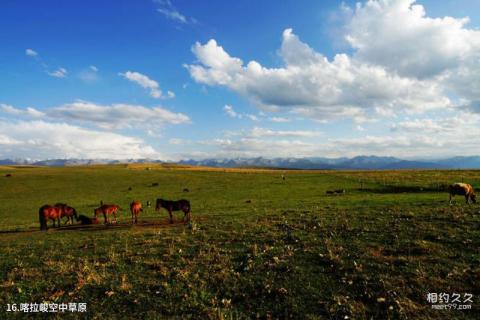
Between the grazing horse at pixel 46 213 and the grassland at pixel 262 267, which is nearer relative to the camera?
the grassland at pixel 262 267

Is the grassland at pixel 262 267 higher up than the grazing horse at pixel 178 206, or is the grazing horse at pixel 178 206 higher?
the grazing horse at pixel 178 206

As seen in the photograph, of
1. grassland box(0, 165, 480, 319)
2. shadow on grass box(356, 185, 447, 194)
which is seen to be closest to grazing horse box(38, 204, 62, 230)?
grassland box(0, 165, 480, 319)

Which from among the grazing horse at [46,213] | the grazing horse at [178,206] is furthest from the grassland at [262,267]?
the grazing horse at [178,206]

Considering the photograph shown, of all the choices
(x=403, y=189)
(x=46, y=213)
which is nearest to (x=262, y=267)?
(x=46, y=213)

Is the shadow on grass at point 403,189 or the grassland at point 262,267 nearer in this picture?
the grassland at point 262,267

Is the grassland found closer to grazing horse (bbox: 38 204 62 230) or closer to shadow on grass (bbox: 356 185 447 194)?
grazing horse (bbox: 38 204 62 230)

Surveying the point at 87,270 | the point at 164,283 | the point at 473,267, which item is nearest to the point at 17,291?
the point at 87,270

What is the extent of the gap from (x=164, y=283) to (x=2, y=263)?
396 inches

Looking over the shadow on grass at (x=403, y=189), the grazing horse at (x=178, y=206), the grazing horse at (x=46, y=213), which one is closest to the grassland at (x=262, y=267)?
the grazing horse at (x=46, y=213)

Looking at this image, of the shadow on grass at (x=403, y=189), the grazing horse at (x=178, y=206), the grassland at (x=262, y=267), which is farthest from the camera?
the shadow on grass at (x=403, y=189)

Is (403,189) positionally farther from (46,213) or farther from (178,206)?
(46,213)

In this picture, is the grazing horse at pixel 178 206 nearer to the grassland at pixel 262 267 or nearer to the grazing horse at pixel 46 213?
the grassland at pixel 262 267

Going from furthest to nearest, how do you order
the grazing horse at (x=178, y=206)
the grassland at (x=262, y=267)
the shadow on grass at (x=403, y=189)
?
the shadow on grass at (x=403, y=189)
the grazing horse at (x=178, y=206)
the grassland at (x=262, y=267)

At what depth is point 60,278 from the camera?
499 inches
